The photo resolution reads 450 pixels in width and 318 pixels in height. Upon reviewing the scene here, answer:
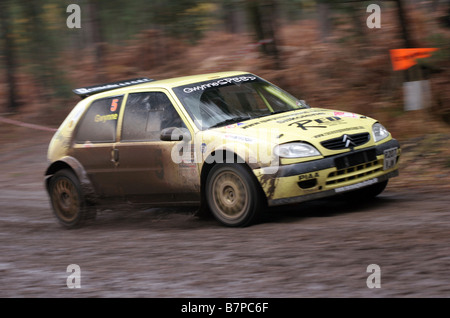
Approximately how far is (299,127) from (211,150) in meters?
0.96

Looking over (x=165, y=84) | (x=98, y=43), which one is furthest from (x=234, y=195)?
(x=98, y=43)

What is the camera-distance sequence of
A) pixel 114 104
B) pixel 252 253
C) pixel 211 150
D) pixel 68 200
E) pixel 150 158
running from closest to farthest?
pixel 252 253
pixel 211 150
pixel 150 158
pixel 114 104
pixel 68 200

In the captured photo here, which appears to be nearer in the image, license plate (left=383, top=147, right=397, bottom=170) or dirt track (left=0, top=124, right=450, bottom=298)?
dirt track (left=0, top=124, right=450, bottom=298)

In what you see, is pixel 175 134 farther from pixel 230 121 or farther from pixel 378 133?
pixel 378 133

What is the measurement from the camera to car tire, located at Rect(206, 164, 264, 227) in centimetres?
685

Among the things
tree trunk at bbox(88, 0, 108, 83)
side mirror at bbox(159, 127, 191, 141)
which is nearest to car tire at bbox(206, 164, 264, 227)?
side mirror at bbox(159, 127, 191, 141)

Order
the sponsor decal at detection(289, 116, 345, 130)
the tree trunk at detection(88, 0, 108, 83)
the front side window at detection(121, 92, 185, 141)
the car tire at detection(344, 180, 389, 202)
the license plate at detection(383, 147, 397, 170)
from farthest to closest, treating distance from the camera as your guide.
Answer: the tree trunk at detection(88, 0, 108, 83)
the car tire at detection(344, 180, 389, 202)
the front side window at detection(121, 92, 185, 141)
the license plate at detection(383, 147, 397, 170)
the sponsor decal at detection(289, 116, 345, 130)

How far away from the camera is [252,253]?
5.87m

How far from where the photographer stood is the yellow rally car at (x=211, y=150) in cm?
684

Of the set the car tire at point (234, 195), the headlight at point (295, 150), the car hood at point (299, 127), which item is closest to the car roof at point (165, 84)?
the car hood at point (299, 127)

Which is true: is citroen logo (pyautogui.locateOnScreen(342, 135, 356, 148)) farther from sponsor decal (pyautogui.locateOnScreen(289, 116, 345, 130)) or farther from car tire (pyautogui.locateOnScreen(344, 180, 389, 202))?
car tire (pyautogui.locateOnScreen(344, 180, 389, 202))

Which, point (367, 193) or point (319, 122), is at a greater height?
point (319, 122)

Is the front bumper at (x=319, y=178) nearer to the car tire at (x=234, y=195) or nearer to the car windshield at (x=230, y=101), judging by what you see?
the car tire at (x=234, y=195)

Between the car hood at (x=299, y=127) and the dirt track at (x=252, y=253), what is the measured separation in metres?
0.88
